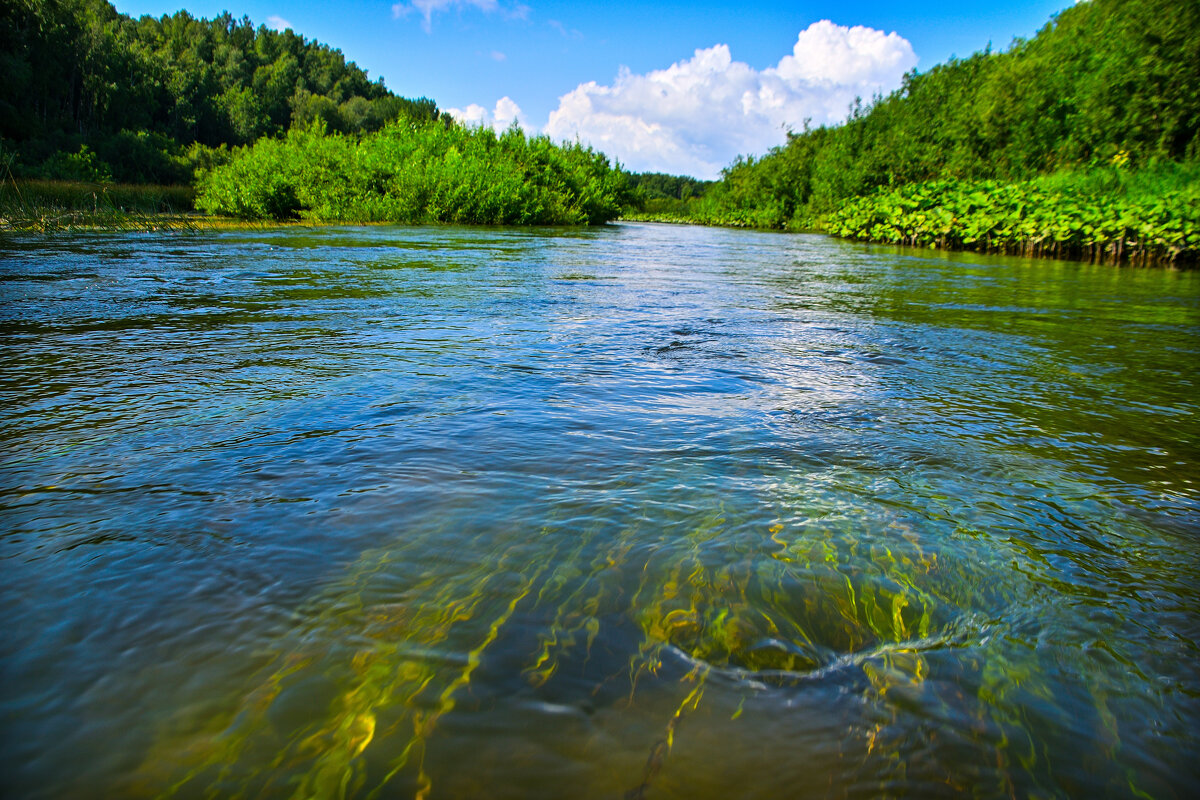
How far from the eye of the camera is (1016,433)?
10.3 ft

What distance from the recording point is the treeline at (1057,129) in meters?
16.1

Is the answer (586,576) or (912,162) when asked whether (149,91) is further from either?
(586,576)

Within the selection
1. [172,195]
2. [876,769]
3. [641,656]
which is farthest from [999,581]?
[172,195]

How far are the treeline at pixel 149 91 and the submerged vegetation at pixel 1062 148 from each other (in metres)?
22.4


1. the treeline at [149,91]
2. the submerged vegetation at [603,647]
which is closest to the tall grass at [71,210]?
the treeline at [149,91]

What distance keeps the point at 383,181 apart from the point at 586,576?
84.6ft

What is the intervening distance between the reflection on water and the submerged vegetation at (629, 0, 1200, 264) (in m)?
13.3

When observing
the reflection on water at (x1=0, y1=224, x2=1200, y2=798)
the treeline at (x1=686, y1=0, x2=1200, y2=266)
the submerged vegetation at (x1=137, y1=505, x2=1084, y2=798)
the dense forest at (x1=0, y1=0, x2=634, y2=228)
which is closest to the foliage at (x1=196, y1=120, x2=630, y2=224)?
the dense forest at (x1=0, y1=0, x2=634, y2=228)

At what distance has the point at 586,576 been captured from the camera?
182 centimetres

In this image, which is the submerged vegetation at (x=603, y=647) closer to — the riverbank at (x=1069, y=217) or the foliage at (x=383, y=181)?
the riverbank at (x=1069, y=217)

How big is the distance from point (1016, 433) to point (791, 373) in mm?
1364

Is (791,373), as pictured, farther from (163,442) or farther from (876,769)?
(163,442)

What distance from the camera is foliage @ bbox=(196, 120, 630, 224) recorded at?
22094 mm

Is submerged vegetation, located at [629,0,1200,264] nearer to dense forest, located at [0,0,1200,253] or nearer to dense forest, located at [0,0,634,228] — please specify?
dense forest, located at [0,0,1200,253]
